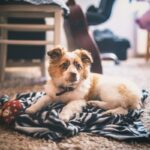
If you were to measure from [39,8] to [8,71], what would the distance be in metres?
1.02

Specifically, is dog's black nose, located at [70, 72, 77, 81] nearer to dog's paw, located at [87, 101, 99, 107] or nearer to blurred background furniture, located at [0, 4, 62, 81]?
dog's paw, located at [87, 101, 99, 107]

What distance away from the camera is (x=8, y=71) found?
297cm

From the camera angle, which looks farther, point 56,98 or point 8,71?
point 8,71

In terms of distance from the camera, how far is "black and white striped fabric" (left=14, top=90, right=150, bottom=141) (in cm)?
131

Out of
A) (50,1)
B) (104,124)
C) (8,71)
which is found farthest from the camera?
(8,71)

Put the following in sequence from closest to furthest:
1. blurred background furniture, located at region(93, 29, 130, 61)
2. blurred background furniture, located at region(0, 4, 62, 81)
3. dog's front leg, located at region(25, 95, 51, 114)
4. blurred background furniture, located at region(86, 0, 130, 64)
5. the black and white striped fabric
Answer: the black and white striped fabric → dog's front leg, located at region(25, 95, 51, 114) → blurred background furniture, located at region(0, 4, 62, 81) → blurred background furniture, located at region(86, 0, 130, 64) → blurred background furniture, located at region(93, 29, 130, 61)

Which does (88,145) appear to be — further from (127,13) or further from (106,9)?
(127,13)

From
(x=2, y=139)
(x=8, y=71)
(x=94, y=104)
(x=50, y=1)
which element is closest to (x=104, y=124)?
(x=94, y=104)

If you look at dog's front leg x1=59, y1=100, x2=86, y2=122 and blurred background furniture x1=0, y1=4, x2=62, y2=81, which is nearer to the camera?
dog's front leg x1=59, y1=100, x2=86, y2=122

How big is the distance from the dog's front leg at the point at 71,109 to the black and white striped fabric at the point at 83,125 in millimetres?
21

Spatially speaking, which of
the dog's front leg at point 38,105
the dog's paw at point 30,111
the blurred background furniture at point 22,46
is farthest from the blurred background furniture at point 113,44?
the dog's paw at point 30,111

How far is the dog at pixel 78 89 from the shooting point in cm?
157

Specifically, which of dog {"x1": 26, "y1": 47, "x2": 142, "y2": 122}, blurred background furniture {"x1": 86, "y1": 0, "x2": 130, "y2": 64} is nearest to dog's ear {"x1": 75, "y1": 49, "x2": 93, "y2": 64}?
dog {"x1": 26, "y1": 47, "x2": 142, "y2": 122}

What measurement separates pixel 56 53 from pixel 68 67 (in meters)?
0.10
